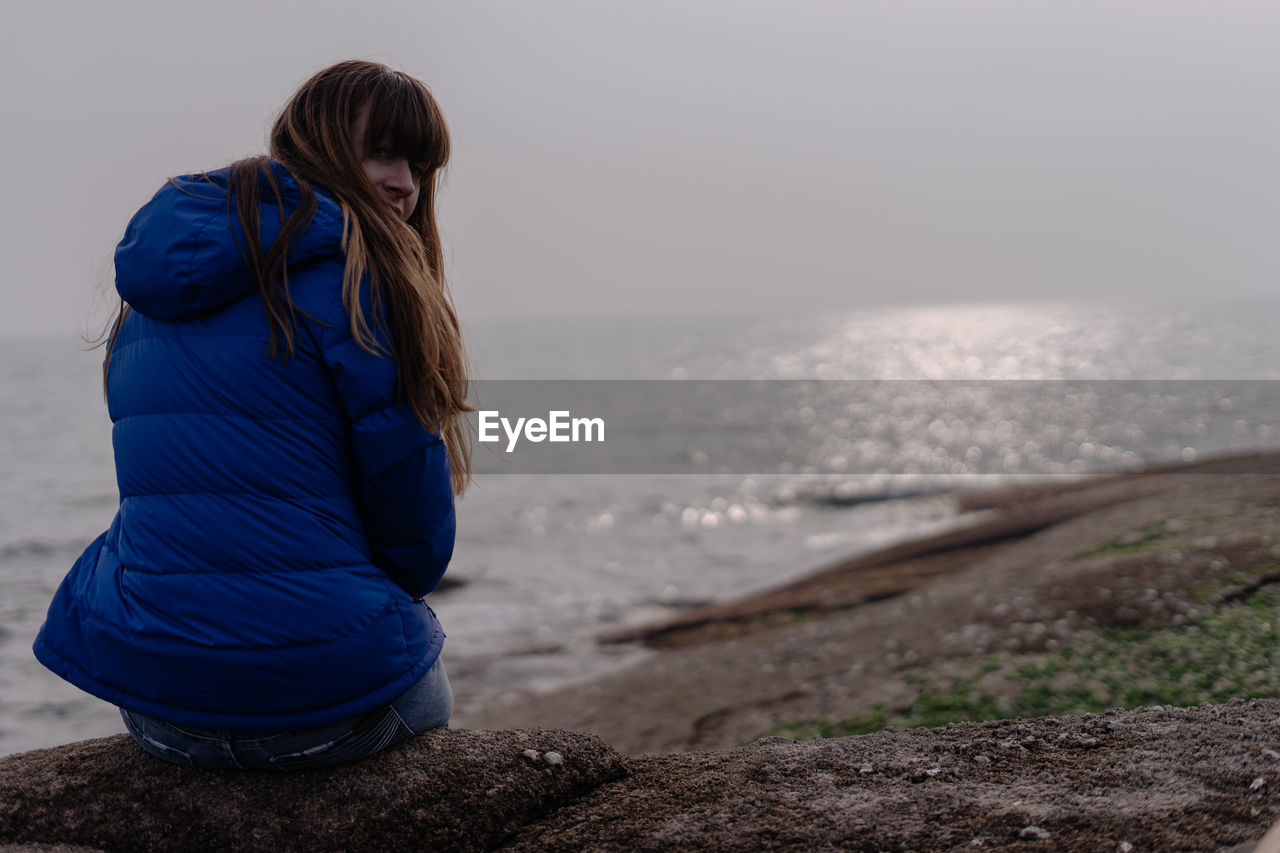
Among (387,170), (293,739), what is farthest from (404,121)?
(293,739)

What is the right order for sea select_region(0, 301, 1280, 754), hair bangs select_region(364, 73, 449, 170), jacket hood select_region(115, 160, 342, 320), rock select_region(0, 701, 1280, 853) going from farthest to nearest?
sea select_region(0, 301, 1280, 754) → hair bangs select_region(364, 73, 449, 170) → rock select_region(0, 701, 1280, 853) → jacket hood select_region(115, 160, 342, 320)

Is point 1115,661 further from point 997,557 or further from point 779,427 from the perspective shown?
point 779,427

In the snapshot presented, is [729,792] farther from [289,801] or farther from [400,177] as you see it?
[400,177]

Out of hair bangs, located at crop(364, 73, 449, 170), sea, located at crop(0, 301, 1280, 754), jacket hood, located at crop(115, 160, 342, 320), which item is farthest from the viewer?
sea, located at crop(0, 301, 1280, 754)

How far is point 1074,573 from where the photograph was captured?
8.10 meters

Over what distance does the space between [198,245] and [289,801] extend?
1.45 m

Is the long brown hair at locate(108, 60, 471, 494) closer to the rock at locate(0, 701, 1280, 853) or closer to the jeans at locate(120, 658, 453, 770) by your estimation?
the jeans at locate(120, 658, 453, 770)

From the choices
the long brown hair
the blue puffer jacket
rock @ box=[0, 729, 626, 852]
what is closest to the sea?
the long brown hair

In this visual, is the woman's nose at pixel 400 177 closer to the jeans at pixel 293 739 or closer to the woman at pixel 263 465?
the woman at pixel 263 465

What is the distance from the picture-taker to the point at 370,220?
2.25m

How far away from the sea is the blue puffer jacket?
0.54m

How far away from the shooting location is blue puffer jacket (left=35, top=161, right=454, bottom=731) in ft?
6.84

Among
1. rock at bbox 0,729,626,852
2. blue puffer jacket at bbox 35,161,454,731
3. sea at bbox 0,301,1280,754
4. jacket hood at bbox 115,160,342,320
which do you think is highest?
jacket hood at bbox 115,160,342,320

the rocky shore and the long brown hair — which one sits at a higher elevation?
the long brown hair
